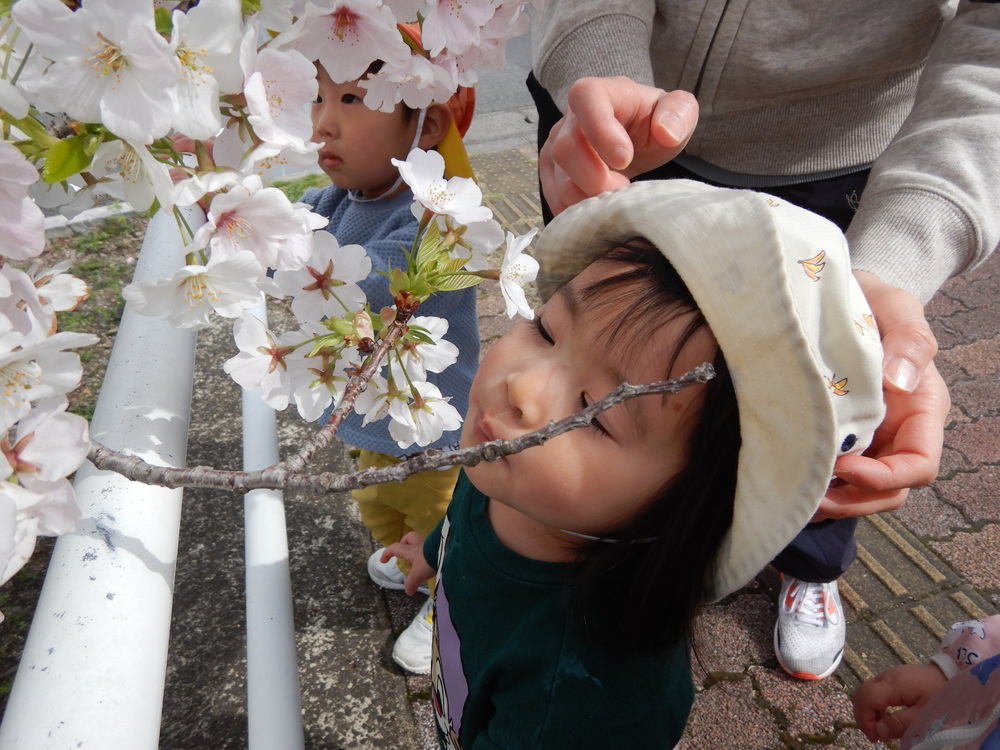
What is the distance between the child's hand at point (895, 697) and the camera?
4.63 feet

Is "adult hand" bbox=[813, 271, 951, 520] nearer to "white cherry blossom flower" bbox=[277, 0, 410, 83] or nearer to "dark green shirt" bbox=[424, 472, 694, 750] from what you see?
"dark green shirt" bbox=[424, 472, 694, 750]

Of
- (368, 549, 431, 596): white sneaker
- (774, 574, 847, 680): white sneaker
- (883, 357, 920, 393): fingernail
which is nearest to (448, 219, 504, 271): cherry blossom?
(883, 357, 920, 393): fingernail

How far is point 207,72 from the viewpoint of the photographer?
54cm

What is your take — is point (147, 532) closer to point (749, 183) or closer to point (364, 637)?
point (364, 637)

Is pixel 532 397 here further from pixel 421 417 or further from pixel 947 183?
pixel 947 183

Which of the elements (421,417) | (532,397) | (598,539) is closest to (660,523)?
(598,539)

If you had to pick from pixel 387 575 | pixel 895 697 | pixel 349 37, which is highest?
pixel 349 37

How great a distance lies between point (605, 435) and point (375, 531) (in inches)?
52.0

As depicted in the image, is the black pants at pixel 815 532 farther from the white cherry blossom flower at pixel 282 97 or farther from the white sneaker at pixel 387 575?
the white cherry blossom flower at pixel 282 97

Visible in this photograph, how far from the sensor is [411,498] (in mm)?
1896

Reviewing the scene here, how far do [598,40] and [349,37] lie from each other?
97cm

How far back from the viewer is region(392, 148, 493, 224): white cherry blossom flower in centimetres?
84

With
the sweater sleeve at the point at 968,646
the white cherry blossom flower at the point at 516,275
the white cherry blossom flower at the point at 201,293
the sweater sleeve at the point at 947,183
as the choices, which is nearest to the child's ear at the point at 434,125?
the white cherry blossom flower at the point at 516,275

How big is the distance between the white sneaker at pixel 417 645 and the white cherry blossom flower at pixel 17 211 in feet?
5.07
